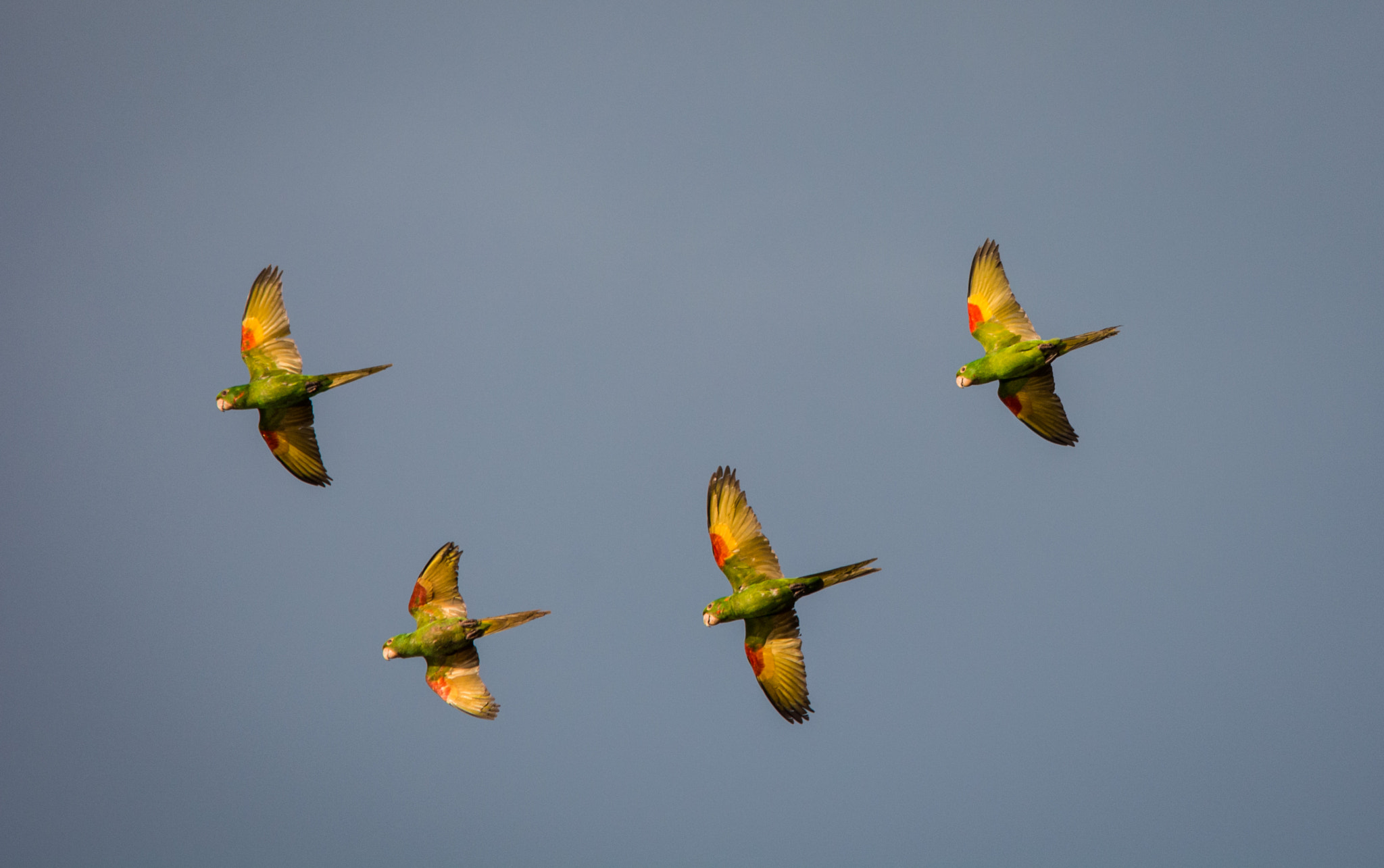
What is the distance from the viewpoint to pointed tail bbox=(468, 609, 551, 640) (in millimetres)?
31875

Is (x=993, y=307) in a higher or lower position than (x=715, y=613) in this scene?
higher

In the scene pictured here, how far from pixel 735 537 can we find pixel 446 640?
813 centimetres

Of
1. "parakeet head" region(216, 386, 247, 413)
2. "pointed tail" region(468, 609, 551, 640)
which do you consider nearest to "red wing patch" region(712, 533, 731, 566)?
"pointed tail" region(468, 609, 551, 640)

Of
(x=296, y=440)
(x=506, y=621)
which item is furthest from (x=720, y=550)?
(x=296, y=440)

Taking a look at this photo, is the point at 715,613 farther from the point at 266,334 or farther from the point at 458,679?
the point at 266,334

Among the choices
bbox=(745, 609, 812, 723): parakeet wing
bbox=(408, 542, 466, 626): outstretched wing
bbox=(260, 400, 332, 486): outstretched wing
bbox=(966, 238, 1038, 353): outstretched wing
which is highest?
bbox=(260, 400, 332, 486): outstretched wing

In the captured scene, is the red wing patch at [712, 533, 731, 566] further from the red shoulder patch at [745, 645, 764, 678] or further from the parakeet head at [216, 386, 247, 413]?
the parakeet head at [216, 386, 247, 413]

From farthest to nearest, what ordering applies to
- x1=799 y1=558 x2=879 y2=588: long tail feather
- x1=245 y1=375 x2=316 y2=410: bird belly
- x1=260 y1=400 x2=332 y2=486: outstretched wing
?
x1=260 y1=400 x2=332 y2=486: outstretched wing → x1=245 y1=375 x2=316 y2=410: bird belly → x1=799 y1=558 x2=879 y2=588: long tail feather

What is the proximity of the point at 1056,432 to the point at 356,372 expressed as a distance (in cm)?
1934

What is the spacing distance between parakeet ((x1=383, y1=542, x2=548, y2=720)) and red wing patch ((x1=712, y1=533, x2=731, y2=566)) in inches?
218

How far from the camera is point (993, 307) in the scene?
1328 inches

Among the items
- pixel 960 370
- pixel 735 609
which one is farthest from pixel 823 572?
pixel 960 370

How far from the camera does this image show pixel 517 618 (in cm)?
3192

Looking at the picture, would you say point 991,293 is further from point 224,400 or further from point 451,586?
point 224,400
